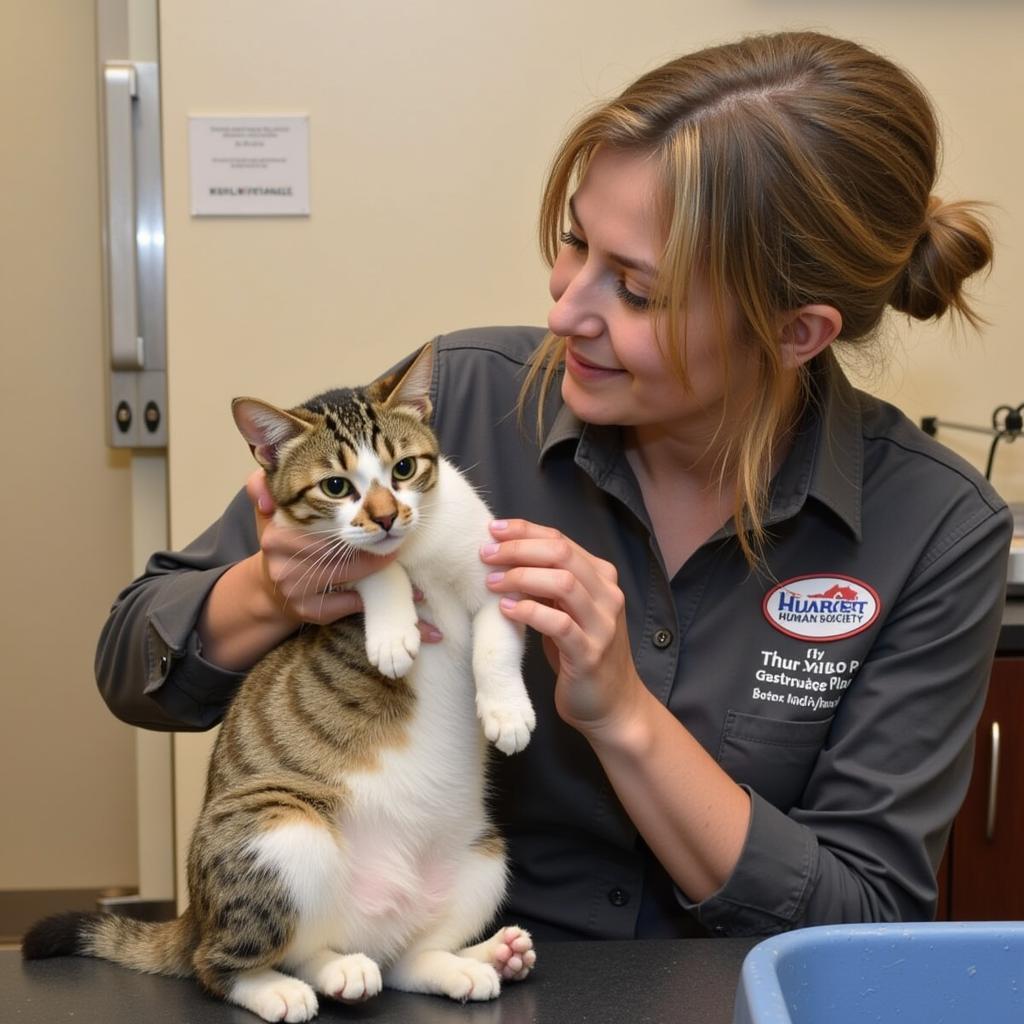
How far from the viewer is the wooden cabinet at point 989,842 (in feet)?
6.63

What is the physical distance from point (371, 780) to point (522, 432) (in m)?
0.51

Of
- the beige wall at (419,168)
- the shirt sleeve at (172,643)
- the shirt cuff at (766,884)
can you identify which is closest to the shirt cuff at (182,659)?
the shirt sleeve at (172,643)

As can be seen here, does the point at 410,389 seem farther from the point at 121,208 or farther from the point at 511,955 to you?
the point at 121,208

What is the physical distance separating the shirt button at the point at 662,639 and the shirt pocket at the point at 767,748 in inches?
4.0

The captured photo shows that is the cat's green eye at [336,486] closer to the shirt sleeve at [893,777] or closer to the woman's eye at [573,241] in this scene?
the woman's eye at [573,241]

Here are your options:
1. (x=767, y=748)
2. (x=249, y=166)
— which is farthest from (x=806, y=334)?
(x=249, y=166)

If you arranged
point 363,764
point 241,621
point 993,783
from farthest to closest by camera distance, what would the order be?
point 993,783
point 241,621
point 363,764

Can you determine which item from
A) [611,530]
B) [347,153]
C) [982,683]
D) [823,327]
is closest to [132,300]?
[347,153]

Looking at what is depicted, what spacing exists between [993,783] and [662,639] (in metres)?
0.91

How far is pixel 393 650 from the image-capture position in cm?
111

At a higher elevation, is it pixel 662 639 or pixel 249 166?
pixel 249 166

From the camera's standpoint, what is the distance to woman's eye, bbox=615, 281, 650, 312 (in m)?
1.25

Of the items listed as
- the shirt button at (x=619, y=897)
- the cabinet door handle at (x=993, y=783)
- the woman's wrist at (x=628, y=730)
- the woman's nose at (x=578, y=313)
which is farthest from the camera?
the cabinet door handle at (x=993, y=783)

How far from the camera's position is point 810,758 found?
135cm
